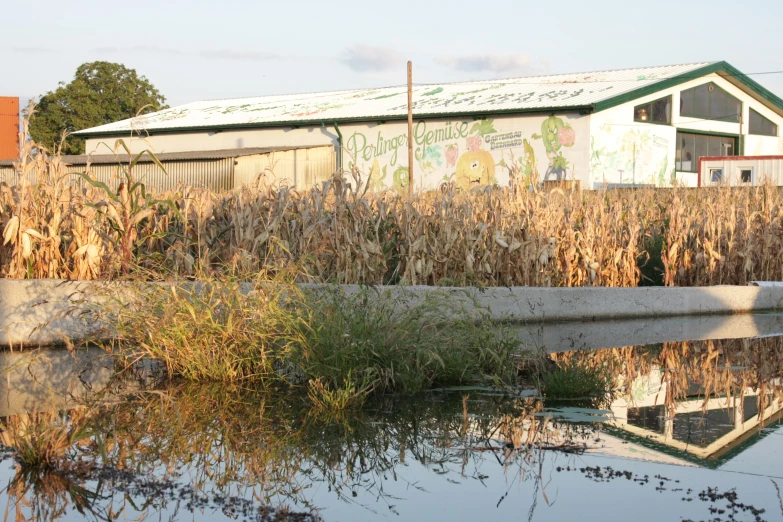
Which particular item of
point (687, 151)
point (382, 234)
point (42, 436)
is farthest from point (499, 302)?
point (687, 151)

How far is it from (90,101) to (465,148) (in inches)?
1533

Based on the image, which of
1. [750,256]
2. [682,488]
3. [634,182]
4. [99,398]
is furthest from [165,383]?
[634,182]

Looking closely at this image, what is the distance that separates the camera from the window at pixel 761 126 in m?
44.5

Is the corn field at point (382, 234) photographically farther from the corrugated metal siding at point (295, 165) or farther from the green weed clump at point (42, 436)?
the corrugated metal siding at point (295, 165)

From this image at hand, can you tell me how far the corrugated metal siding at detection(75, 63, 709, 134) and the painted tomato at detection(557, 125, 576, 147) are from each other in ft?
3.14

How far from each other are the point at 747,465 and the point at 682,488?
2.30 feet

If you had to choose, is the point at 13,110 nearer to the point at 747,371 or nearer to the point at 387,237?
the point at 387,237

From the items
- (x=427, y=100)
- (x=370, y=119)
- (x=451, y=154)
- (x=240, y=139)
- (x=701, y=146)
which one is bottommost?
(x=451, y=154)

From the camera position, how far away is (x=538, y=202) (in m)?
13.0

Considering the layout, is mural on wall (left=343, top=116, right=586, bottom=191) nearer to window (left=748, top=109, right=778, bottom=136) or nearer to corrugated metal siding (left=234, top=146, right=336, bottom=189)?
corrugated metal siding (left=234, top=146, right=336, bottom=189)

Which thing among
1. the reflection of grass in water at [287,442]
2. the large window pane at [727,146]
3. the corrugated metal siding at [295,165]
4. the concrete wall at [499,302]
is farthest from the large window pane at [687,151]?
the reflection of grass in water at [287,442]

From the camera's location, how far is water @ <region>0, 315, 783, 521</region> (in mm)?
4078

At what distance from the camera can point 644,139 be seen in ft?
127

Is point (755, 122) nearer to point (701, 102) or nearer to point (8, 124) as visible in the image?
point (701, 102)
